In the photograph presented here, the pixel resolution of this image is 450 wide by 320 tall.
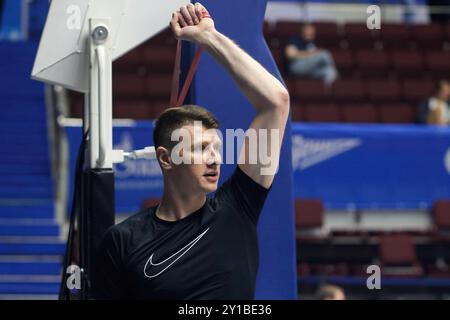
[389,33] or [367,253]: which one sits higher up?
[389,33]

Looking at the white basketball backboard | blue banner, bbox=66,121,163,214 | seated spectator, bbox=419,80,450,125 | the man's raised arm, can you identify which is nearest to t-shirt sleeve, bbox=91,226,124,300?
the man's raised arm

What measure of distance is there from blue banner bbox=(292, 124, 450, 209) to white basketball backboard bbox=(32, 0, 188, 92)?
22.8 ft

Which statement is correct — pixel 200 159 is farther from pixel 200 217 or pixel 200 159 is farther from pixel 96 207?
pixel 96 207

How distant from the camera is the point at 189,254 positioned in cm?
268

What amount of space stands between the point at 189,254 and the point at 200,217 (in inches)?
5.2

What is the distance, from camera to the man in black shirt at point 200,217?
2666 millimetres

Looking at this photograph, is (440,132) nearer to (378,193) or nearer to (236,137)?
(378,193)

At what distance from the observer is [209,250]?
2.69 meters

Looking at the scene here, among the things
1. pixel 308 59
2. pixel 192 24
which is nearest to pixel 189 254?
pixel 192 24

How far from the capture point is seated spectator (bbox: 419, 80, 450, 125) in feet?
38.1

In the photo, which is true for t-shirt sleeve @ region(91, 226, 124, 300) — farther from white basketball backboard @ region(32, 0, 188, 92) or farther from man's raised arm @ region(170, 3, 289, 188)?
white basketball backboard @ region(32, 0, 188, 92)

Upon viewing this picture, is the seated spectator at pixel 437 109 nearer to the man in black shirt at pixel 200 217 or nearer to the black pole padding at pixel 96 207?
the black pole padding at pixel 96 207
